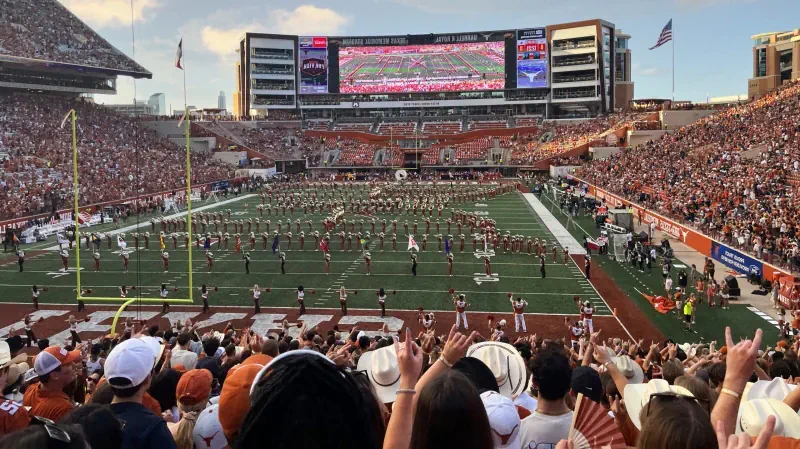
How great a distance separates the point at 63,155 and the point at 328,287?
96.2 ft

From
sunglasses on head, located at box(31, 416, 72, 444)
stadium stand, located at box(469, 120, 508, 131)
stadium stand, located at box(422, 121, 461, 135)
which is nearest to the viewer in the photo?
sunglasses on head, located at box(31, 416, 72, 444)

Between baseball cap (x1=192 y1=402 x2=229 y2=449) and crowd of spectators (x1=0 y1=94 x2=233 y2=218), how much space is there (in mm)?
27279

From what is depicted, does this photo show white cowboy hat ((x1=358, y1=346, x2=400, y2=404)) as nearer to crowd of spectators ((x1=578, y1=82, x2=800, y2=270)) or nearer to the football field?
the football field

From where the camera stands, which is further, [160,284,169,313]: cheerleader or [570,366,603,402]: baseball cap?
[160,284,169,313]: cheerleader

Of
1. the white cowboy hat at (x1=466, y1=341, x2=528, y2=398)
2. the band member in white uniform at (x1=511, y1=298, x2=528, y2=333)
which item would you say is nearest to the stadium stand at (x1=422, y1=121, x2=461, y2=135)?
the band member in white uniform at (x1=511, y1=298, x2=528, y2=333)

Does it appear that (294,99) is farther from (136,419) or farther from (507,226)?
(136,419)

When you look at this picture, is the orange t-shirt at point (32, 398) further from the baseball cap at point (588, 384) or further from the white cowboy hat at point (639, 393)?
the white cowboy hat at point (639, 393)

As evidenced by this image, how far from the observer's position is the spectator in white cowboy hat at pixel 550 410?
9.75ft

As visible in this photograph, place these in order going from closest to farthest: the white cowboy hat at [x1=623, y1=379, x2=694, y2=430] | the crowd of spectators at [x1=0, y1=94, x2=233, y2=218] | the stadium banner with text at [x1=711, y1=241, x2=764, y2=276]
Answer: the white cowboy hat at [x1=623, y1=379, x2=694, y2=430] < the stadium banner with text at [x1=711, y1=241, x2=764, y2=276] < the crowd of spectators at [x1=0, y1=94, x2=233, y2=218]

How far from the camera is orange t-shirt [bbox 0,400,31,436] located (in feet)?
10.3

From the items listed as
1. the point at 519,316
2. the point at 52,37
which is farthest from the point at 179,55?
the point at 52,37

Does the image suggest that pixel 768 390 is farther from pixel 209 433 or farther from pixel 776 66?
pixel 776 66

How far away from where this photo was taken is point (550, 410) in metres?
3.14

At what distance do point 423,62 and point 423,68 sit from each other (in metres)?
0.79
